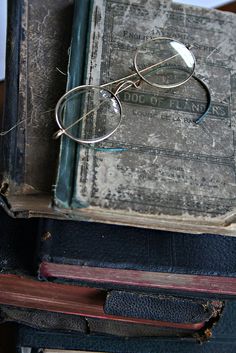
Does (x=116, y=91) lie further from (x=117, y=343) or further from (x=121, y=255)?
(x=117, y=343)

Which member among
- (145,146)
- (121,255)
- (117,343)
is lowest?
(117,343)


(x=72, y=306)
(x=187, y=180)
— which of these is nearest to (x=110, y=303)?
(x=72, y=306)

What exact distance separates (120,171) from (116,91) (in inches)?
3.4

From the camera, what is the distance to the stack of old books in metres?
0.44

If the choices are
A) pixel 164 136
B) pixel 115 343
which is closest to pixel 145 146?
pixel 164 136

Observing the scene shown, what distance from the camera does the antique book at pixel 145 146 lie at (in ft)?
1.41

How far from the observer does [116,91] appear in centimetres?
47

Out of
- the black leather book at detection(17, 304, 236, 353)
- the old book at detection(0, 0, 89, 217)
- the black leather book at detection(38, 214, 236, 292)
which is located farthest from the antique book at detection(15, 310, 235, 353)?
the old book at detection(0, 0, 89, 217)

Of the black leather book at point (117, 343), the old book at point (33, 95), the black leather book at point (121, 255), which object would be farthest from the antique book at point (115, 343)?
the old book at point (33, 95)

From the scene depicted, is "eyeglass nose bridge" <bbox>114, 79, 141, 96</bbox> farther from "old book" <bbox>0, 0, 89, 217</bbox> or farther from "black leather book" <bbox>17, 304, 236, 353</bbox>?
"black leather book" <bbox>17, 304, 236, 353</bbox>

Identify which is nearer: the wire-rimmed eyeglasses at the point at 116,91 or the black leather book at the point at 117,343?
the wire-rimmed eyeglasses at the point at 116,91

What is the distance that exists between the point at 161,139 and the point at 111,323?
1.01ft

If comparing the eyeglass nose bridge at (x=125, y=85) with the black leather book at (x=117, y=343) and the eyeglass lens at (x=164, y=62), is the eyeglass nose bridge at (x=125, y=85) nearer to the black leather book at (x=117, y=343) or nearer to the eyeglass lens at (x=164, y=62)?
the eyeglass lens at (x=164, y=62)

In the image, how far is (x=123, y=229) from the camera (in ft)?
1.73
